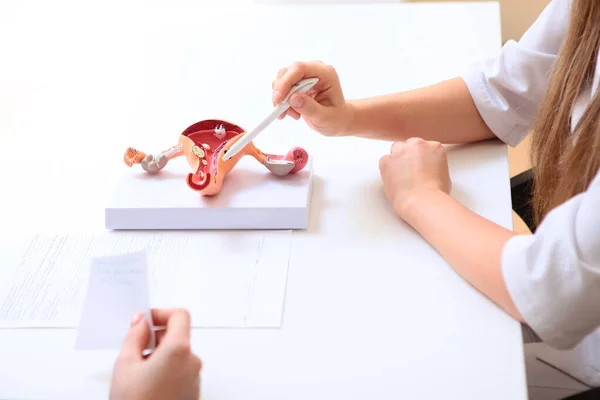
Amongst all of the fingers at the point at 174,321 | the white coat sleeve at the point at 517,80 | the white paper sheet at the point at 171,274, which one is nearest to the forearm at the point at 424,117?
the white coat sleeve at the point at 517,80

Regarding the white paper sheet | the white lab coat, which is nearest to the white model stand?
the white paper sheet

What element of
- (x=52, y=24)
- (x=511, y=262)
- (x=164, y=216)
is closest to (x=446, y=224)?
(x=511, y=262)

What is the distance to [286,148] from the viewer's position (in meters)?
1.00

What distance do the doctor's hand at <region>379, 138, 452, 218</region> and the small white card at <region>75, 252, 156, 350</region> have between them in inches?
12.6

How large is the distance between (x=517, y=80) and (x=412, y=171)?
0.22m

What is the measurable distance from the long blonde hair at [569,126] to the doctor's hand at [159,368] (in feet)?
1.47

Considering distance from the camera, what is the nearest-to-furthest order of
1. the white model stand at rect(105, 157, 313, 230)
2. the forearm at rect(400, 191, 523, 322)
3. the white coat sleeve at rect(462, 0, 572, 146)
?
the forearm at rect(400, 191, 523, 322), the white model stand at rect(105, 157, 313, 230), the white coat sleeve at rect(462, 0, 572, 146)

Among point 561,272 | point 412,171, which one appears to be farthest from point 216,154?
point 561,272

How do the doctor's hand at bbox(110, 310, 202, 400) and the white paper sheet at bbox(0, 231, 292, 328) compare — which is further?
the white paper sheet at bbox(0, 231, 292, 328)

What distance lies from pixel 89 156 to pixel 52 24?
1.78 ft

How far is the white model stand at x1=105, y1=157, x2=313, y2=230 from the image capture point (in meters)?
0.86

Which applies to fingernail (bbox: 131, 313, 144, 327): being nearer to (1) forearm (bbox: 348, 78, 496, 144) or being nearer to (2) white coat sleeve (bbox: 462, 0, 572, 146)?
(1) forearm (bbox: 348, 78, 496, 144)

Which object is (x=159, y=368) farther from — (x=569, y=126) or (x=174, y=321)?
(x=569, y=126)

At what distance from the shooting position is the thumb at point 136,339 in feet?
2.15
